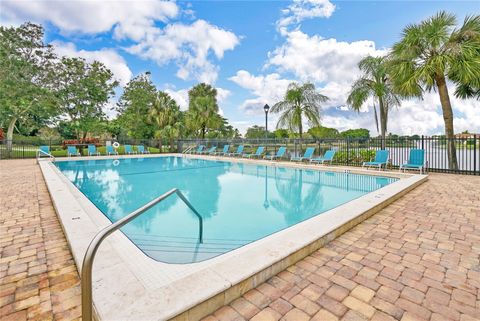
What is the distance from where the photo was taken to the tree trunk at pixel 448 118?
9.16 metres

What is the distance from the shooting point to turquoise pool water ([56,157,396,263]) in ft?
12.8

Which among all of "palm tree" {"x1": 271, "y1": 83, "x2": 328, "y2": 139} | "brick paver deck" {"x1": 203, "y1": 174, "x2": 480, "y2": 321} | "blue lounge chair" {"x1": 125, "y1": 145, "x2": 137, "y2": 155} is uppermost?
"palm tree" {"x1": 271, "y1": 83, "x2": 328, "y2": 139}

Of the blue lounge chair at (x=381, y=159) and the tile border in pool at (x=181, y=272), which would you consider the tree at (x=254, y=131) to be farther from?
the tile border in pool at (x=181, y=272)

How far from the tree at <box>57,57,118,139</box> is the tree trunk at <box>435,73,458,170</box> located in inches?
859

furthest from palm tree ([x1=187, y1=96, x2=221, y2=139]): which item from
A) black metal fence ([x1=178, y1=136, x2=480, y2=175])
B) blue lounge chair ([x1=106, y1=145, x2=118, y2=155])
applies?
black metal fence ([x1=178, y1=136, x2=480, y2=175])

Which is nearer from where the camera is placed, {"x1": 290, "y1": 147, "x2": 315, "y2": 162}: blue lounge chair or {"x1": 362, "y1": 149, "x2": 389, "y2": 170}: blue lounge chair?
{"x1": 362, "y1": 149, "x2": 389, "y2": 170}: blue lounge chair

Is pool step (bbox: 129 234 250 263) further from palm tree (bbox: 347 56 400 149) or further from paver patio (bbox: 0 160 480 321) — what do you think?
palm tree (bbox: 347 56 400 149)

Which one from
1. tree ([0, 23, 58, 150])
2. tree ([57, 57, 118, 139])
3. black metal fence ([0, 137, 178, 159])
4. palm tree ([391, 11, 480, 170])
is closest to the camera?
palm tree ([391, 11, 480, 170])

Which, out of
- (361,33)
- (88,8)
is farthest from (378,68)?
(88,8)

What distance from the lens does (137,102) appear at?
23703mm

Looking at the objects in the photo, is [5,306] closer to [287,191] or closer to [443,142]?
[287,191]

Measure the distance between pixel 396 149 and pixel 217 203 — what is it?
904cm

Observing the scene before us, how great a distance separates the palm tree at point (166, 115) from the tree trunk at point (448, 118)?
17.6m

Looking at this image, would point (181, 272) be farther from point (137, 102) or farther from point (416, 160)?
point (137, 102)
